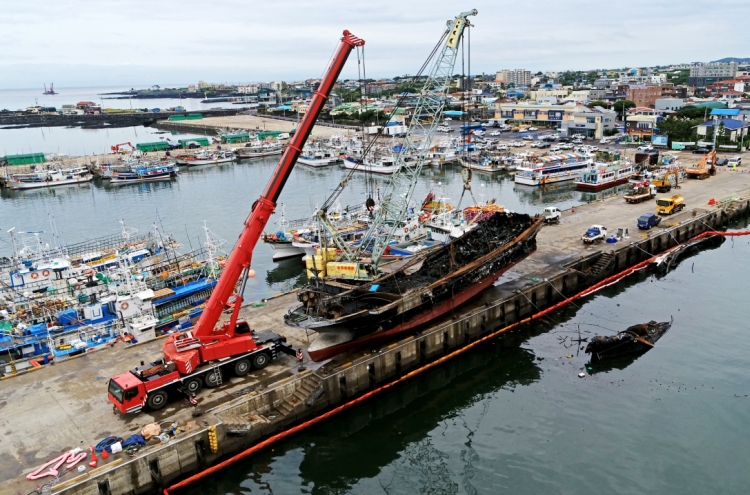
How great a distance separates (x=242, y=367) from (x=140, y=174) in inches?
2982

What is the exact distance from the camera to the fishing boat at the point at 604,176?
69.1 m

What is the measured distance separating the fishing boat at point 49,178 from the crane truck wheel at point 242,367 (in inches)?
3180

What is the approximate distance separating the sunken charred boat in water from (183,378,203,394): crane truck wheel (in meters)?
4.66

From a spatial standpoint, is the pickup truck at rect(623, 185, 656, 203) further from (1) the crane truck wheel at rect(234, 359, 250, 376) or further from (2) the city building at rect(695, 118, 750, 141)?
(2) the city building at rect(695, 118, 750, 141)

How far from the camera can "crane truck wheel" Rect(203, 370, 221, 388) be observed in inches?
856

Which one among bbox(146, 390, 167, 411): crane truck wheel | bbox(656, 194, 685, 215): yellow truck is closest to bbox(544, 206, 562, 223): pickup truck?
bbox(656, 194, 685, 215): yellow truck

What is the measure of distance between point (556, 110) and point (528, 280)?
100 m

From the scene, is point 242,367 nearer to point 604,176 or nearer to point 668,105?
point 604,176

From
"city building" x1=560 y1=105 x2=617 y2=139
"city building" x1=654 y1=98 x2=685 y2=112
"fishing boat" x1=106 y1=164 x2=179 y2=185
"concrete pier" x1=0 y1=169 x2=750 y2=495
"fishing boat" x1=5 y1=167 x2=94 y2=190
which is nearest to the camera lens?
"concrete pier" x1=0 y1=169 x2=750 y2=495

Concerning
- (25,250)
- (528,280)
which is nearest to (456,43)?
(528,280)

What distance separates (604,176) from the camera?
69625mm

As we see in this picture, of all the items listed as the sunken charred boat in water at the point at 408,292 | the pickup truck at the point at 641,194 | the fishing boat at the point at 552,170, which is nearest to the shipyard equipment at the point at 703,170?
the pickup truck at the point at 641,194

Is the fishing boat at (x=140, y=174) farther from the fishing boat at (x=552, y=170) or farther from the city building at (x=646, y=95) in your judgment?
the city building at (x=646, y=95)

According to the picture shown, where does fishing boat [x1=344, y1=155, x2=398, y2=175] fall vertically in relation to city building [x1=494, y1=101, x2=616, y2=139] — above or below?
below
